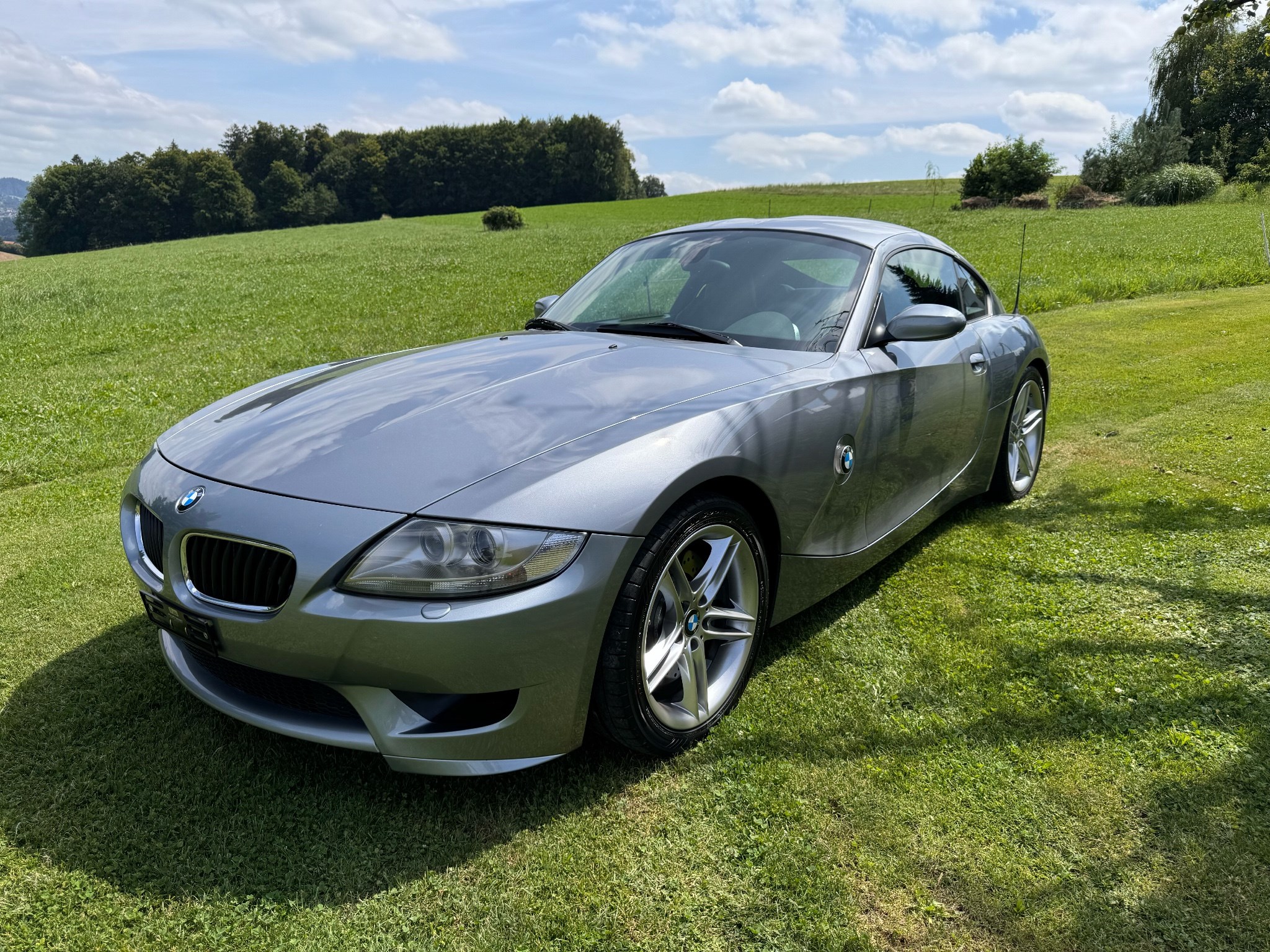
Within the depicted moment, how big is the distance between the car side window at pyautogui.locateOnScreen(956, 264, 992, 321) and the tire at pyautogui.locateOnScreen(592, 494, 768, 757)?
2.25 meters

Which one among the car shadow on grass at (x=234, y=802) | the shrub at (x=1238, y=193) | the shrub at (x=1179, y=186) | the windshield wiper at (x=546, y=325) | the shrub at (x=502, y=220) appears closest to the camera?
the car shadow on grass at (x=234, y=802)

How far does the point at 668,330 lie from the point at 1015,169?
45301 mm

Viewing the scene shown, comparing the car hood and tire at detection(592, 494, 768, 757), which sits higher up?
the car hood

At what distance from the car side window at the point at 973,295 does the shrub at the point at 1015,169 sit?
41.8 meters

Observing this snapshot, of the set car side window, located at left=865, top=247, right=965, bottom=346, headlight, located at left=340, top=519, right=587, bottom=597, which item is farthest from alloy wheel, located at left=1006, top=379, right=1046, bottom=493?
headlight, located at left=340, top=519, right=587, bottom=597

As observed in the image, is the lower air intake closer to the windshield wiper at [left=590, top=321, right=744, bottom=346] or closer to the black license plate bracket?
the black license plate bracket

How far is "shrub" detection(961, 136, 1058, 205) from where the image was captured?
136ft

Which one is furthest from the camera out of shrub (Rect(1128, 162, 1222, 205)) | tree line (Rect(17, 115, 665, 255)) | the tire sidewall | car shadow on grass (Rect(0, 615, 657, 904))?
tree line (Rect(17, 115, 665, 255))

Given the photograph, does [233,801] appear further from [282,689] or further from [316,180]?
[316,180]

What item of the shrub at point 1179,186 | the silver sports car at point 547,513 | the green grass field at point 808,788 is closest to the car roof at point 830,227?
the silver sports car at point 547,513

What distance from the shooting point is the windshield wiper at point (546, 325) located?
3502mm

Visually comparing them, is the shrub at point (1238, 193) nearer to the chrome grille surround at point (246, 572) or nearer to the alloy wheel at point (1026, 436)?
the alloy wheel at point (1026, 436)

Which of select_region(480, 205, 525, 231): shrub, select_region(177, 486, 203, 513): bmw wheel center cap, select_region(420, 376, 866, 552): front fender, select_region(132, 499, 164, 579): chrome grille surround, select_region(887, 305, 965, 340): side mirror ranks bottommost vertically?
select_region(132, 499, 164, 579): chrome grille surround

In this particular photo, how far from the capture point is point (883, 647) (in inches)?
122
